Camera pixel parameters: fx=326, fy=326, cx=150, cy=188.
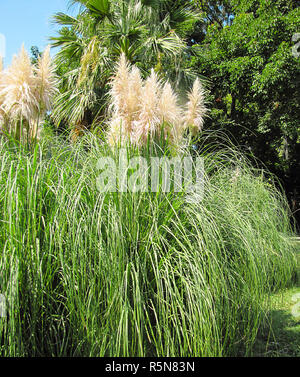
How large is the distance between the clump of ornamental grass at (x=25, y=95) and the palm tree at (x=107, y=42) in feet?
14.4

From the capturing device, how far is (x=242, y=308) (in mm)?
1915

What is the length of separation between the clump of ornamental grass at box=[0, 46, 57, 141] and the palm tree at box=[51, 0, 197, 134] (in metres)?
4.38

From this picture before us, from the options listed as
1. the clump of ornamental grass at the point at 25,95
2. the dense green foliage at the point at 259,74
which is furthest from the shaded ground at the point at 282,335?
the dense green foliage at the point at 259,74

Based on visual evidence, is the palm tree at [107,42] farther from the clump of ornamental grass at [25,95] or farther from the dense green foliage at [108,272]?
the dense green foliage at [108,272]

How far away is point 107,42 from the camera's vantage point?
7.52 metres

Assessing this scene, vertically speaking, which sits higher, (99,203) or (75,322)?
(99,203)

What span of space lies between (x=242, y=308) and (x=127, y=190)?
968 millimetres

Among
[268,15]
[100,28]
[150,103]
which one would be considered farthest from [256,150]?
[150,103]

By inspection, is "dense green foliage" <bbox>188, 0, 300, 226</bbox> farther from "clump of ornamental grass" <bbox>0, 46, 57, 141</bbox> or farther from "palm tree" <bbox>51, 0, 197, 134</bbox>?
"clump of ornamental grass" <bbox>0, 46, 57, 141</bbox>

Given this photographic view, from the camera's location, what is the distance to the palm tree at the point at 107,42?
7.27 meters

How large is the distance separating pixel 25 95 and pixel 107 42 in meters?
5.69

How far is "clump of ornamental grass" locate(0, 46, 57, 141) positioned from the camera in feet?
8.06

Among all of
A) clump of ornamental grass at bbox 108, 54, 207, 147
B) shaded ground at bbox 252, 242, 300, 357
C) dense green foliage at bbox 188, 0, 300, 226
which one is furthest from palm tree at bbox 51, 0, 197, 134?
shaded ground at bbox 252, 242, 300, 357
